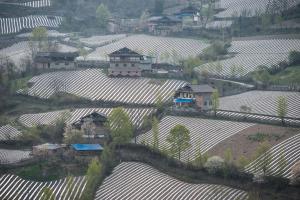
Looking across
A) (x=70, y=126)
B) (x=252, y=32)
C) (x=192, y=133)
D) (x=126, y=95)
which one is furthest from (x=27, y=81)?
(x=252, y=32)

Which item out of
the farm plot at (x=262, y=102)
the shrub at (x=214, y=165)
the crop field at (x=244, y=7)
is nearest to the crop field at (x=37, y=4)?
the crop field at (x=244, y=7)

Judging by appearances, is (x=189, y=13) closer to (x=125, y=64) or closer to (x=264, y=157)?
(x=125, y=64)

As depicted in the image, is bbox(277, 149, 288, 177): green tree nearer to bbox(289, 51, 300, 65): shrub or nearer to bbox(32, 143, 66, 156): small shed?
bbox(32, 143, 66, 156): small shed

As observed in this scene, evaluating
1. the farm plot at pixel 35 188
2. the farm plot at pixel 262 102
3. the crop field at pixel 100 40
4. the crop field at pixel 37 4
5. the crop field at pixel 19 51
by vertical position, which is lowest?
the farm plot at pixel 35 188

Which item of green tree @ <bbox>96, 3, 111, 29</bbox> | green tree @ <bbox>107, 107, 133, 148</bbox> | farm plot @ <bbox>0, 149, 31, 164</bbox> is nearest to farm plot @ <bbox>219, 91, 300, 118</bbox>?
green tree @ <bbox>107, 107, 133, 148</bbox>

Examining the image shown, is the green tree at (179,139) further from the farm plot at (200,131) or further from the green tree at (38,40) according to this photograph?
the green tree at (38,40)

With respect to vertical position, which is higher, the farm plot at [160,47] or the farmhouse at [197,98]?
the farm plot at [160,47]

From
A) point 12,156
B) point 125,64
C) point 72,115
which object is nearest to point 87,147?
point 12,156
